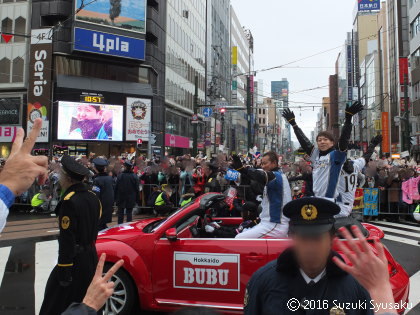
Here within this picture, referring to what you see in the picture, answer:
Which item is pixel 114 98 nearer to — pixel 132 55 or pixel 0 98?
pixel 132 55

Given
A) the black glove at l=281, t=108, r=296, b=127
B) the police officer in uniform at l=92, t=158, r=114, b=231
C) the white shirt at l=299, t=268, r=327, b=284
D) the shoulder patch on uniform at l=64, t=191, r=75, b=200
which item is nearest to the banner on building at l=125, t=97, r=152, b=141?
the police officer in uniform at l=92, t=158, r=114, b=231

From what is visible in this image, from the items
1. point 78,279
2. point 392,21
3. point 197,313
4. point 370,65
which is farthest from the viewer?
point 370,65

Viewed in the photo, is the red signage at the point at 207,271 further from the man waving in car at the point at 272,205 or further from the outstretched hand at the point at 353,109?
the outstretched hand at the point at 353,109

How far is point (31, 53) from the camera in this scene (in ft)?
Answer: 103

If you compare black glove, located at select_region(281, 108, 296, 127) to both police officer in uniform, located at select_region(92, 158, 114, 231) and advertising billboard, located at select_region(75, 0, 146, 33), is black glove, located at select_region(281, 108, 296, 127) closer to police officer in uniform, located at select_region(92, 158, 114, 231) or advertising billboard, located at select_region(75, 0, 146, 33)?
police officer in uniform, located at select_region(92, 158, 114, 231)

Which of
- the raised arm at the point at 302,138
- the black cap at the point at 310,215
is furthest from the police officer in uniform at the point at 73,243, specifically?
the raised arm at the point at 302,138

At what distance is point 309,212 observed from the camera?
1936mm

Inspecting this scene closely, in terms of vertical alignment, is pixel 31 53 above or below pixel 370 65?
below

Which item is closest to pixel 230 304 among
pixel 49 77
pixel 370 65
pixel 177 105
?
pixel 49 77

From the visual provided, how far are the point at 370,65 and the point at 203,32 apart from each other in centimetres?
3758

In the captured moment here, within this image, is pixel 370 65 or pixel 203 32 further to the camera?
pixel 370 65

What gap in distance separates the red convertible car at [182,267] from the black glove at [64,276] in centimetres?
118

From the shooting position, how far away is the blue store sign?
31.7 meters

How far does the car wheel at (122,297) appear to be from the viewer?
4.41 m
